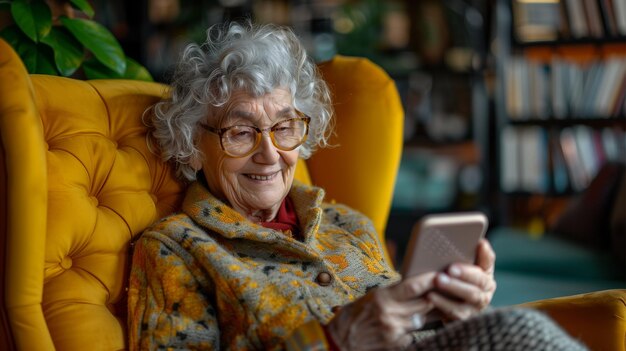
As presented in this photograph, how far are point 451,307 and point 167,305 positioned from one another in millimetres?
468

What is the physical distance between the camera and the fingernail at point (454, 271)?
1086mm

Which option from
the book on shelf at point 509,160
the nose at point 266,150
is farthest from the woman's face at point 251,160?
the book on shelf at point 509,160

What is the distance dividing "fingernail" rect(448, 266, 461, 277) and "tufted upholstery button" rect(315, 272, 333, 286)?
12.4 inches

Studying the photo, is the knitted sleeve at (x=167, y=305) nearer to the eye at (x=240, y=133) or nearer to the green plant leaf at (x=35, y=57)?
the eye at (x=240, y=133)

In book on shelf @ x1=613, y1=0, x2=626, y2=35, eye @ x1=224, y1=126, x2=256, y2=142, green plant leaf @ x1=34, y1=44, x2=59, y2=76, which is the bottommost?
eye @ x1=224, y1=126, x2=256, y2=142

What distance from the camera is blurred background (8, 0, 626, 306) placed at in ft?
11.3

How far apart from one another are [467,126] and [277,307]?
2.79 meters

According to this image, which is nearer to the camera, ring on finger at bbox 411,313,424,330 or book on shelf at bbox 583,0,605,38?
ring on finger at bbox 411,313,424,330

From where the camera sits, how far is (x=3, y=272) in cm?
109

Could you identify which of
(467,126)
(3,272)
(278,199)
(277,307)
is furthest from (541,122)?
(3,272)

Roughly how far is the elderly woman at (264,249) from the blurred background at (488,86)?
152 centimetres

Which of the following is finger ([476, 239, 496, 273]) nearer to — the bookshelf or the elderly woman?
the elderly woman

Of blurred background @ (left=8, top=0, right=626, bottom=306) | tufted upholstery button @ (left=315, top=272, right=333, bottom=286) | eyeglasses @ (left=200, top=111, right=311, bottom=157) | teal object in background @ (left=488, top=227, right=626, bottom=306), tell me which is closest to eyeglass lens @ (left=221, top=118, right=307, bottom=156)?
eyeglasses @ (left=200, top=111, right=311, bottom=157)

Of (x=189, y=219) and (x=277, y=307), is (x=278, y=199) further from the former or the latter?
(x=277, y=307)
